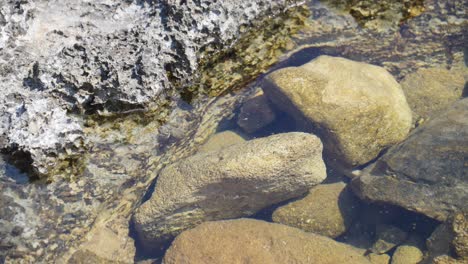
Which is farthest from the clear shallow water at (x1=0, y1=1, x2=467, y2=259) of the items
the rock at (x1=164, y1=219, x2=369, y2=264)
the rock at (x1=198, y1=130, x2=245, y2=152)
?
the rock at (x1=164, y1=219, x2=369, y2=264)

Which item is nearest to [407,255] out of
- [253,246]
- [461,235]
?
[461,235]

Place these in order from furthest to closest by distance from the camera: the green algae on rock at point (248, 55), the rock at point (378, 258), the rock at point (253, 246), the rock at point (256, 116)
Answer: the rock at point (256, 116) < the rock at point (378, 258) < the rock at point (253, 246) < the green algae on rock at point (248, 55)

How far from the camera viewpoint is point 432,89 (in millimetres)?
3873

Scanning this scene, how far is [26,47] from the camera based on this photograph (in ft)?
7.74

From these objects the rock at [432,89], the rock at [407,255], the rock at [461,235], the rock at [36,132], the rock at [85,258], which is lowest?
the rock at [407,255]

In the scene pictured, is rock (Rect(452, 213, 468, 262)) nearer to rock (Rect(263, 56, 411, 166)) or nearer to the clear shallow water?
the clear shallow water

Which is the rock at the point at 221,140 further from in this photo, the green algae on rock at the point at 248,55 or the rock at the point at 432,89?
the rock at the point at 432,89

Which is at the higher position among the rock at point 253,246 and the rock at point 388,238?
the rock at point 253,246

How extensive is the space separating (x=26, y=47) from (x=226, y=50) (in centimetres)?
133

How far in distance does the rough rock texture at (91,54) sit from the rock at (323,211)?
1.73 meters

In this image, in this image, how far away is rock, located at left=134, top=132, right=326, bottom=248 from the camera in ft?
10.2

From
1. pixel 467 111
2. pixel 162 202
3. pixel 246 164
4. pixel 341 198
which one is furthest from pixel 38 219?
pixel 467 111

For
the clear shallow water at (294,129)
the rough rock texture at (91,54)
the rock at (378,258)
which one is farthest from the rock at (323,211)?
the rough rock texture at (91,54)

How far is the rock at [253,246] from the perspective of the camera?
3.04 meters
